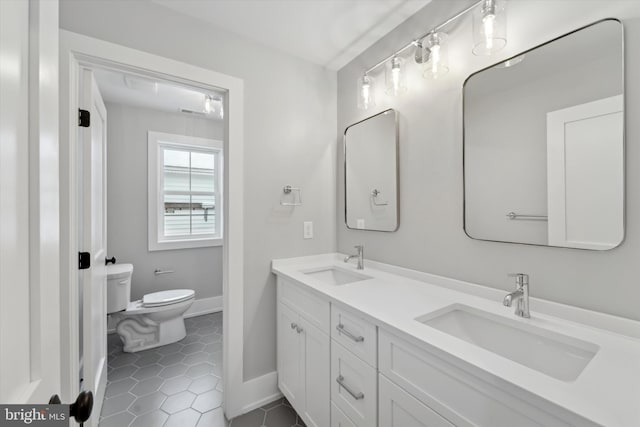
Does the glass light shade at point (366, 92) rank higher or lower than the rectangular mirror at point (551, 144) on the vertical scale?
higher

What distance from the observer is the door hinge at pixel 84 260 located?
139 cm

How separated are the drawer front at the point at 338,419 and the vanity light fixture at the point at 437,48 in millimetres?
1713

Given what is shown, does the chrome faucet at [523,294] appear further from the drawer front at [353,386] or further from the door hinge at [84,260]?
the door hinge at [84,260]

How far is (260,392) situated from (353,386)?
0.95 meters

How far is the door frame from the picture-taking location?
129cm

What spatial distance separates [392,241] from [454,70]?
39.9 inches

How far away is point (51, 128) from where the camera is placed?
554mm

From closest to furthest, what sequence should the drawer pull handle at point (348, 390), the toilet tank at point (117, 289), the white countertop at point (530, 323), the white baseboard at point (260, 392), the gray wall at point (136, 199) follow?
the white countertop at point (530, 323) < the drawer pull handle at point (348, 390) < the white baseboard at point (260, 392) < the toilet tank at point (117, 289) < the gray wall at point (136, 199)

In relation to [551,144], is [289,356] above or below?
below

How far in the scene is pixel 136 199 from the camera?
9.84 ft

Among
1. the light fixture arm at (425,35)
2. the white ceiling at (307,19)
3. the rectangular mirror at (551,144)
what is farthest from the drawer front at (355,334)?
the white ceiling at (307,19)

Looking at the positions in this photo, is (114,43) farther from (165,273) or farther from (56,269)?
(165,273)

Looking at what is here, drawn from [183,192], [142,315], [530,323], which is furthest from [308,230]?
[183,192]

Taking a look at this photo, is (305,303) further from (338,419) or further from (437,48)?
(437,48)
